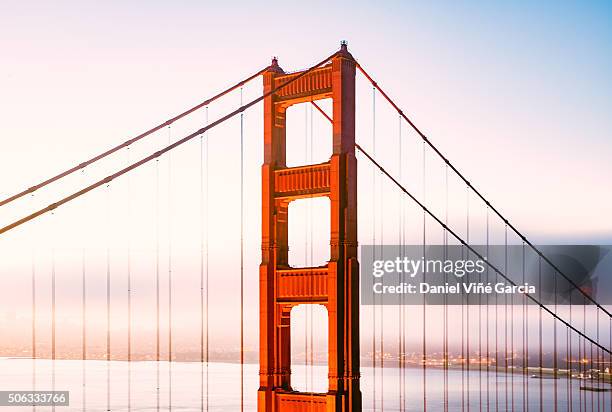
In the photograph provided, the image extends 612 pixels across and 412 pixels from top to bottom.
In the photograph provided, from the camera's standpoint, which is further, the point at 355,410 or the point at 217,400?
the point at 217,400

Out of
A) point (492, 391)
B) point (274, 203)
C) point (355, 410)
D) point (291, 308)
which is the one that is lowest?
point (492, 391)

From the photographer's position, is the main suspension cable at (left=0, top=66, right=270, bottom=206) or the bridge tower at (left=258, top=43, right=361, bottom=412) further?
the bridge tower at (left=258, top=43, right=361, bottom=412)

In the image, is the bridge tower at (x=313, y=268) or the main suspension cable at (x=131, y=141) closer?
the main suspension cable at (x=131, y=141)

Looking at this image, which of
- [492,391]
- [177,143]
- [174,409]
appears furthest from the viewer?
[492,391]

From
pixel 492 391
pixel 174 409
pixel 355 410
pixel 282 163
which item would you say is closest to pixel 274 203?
pixel 282 163

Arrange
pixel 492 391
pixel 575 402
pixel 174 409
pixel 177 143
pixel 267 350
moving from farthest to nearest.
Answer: pixel 492 391
pixel 575 402
pixel 174 409
pixel 267 350
pixel 177 143

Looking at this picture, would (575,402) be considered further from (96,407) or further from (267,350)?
(267,350)

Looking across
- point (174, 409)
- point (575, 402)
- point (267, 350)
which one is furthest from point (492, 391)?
point (267, 350)

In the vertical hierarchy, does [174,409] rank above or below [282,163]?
below
